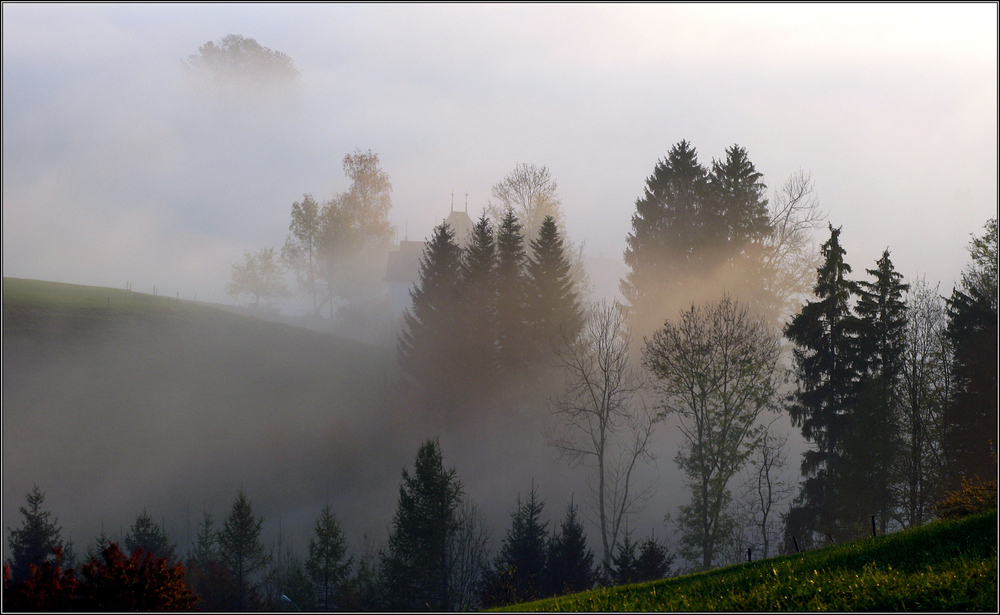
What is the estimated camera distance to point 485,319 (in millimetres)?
35031

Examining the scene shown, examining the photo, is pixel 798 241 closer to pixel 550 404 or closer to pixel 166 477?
pixel 550 404

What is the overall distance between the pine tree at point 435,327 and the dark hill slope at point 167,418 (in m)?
4.20

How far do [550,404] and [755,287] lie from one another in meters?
16.5

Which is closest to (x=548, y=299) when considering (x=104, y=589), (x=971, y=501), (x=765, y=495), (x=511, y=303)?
(x=511, y=303)

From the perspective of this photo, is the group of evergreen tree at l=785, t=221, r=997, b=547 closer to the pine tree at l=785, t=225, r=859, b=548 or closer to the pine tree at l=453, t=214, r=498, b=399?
the pine tree at l=785, t=225, r=859, b=548

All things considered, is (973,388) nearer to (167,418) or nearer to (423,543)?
(423,543)

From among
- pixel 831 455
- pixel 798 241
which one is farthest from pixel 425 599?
pixel 798 241

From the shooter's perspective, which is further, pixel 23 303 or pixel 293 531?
pixel 23 303

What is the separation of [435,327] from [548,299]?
6921 millimetres

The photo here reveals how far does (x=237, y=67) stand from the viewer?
73938 millimetres

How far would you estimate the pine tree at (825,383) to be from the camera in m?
24.7

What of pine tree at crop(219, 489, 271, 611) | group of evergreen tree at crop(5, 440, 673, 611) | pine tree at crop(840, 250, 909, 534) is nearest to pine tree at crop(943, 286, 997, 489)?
pine tree at crop(840, 250, 909, 534)

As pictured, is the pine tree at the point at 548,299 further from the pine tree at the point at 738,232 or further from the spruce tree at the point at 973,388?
the spruce tree at the point at 973,388

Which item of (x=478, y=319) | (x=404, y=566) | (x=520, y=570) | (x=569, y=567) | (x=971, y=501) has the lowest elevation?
(x=520, y=570)
